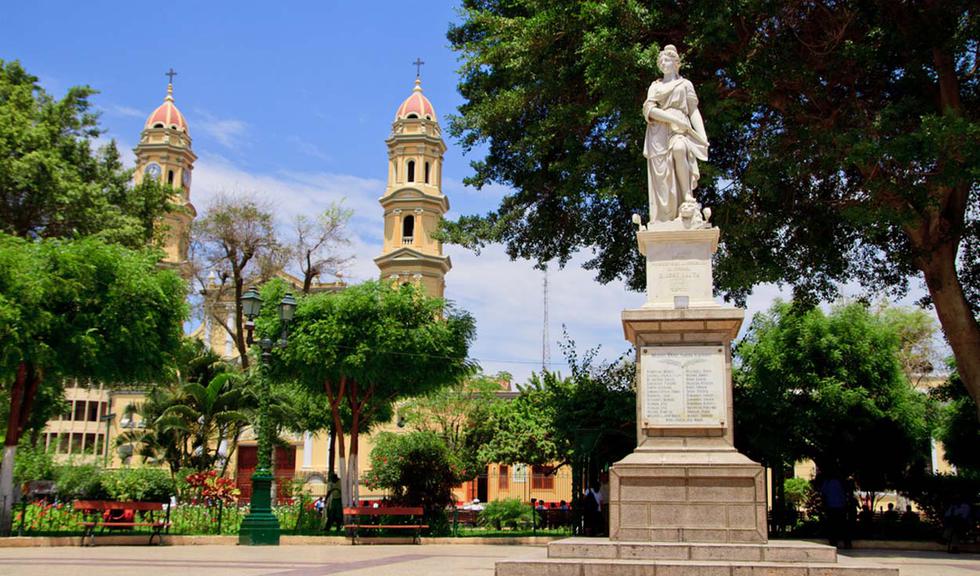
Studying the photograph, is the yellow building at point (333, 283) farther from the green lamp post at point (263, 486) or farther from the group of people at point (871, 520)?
the green lamp post at point (263, 486)

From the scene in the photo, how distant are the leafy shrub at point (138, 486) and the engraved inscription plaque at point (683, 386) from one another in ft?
44.3

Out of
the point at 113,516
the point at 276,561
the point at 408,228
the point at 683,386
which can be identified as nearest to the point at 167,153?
the point at 408,228

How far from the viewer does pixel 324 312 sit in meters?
23.6

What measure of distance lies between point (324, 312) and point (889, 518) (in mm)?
14866

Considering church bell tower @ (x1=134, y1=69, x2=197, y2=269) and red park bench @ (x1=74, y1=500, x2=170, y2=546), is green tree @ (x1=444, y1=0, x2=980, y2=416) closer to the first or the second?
red park bench @ (x1=74, y1=500, x2=170, y2=546)

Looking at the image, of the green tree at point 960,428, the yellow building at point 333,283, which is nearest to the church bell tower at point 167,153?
the yellow building at point 333,283

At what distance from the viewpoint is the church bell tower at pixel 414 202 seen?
53062mm

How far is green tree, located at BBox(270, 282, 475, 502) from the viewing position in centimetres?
2286

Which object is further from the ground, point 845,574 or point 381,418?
point 381,418

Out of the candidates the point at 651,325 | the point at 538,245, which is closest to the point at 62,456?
the point at 538,245

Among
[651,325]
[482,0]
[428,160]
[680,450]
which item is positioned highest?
[428,160]

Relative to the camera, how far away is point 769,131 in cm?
1883

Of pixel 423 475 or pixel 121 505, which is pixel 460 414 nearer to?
pixel 423 475

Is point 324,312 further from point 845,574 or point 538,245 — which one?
point 845,574
